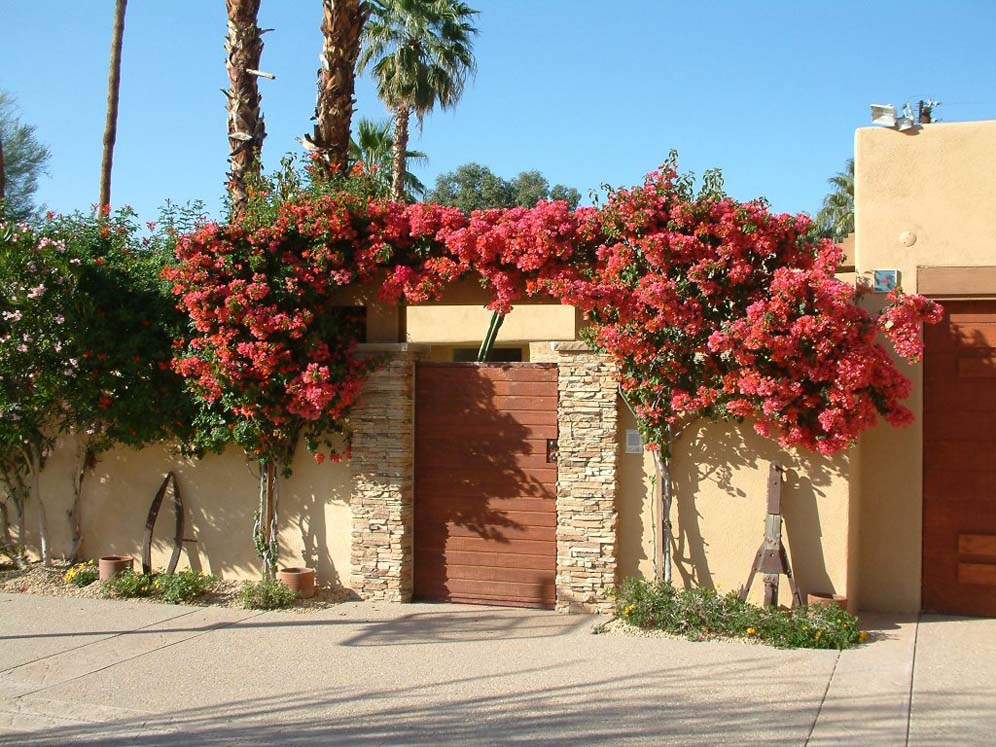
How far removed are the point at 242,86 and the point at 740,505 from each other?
6776 mm

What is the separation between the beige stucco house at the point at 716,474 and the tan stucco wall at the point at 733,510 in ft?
0.04

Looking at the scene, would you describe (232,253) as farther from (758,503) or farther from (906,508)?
(906,508)

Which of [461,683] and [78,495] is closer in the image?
[461,683]

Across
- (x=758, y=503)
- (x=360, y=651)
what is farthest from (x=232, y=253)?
(x=758, y=503)

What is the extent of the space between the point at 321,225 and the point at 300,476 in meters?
2.41

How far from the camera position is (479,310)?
581 inches

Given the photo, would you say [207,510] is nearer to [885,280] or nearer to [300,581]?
[300,581]

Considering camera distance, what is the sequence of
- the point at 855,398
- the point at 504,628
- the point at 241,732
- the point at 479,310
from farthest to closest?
the point at 479,310 → the point at 504,628 → the point at 855,398 → the point at 241,732

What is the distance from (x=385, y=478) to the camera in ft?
29.3

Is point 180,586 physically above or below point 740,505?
below

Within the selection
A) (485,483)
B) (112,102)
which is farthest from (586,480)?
(112,102)

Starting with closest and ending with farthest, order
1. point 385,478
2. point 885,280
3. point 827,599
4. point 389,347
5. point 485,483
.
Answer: point 827,599
point 885,280
point 485,483
point 385,478
point 389,347

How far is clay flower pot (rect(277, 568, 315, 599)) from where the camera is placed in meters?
8.95

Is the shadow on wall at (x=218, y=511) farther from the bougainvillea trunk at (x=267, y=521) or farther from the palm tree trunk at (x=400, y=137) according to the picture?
the palm tree trunk at (x=400, y=137)
